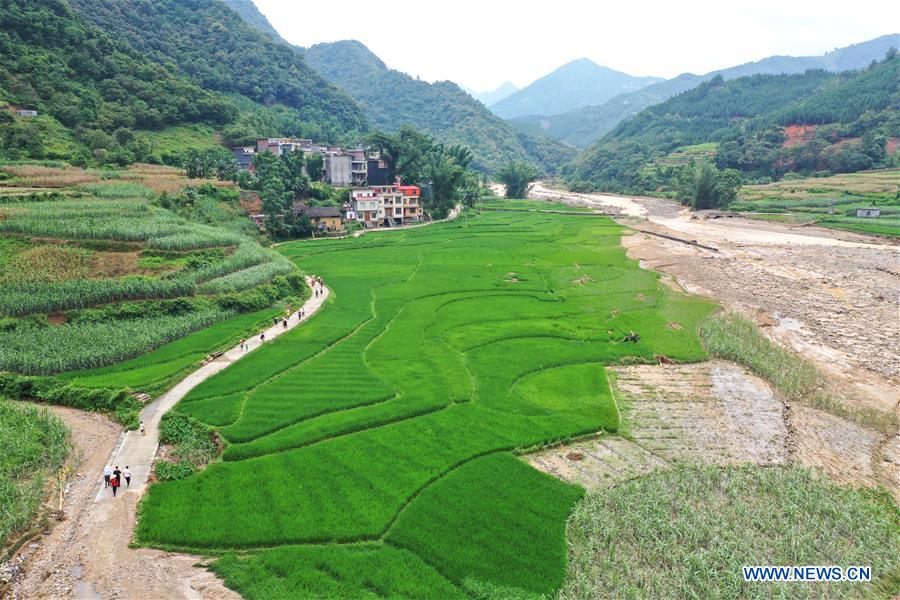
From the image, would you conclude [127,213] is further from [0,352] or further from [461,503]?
[461,503]

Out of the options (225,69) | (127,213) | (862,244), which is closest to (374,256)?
(127,213)

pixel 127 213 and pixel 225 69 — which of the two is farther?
pixel 225 69

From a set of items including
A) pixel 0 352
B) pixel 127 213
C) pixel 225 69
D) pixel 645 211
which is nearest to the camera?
pixel 0 352

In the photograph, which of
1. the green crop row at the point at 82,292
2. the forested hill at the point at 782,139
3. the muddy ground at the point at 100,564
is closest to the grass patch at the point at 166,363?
the green crop row at the point at 82,292

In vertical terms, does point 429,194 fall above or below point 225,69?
below

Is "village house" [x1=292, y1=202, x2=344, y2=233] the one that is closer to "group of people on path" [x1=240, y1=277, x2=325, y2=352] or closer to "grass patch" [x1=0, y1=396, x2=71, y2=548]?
"group of people on path" [x1=240, y1=277, x2=325, y2=352]
